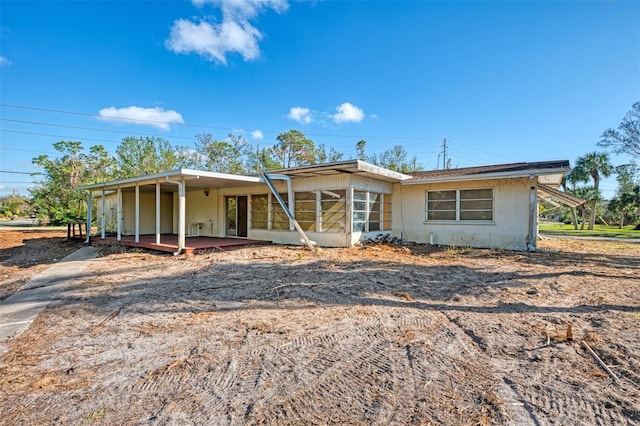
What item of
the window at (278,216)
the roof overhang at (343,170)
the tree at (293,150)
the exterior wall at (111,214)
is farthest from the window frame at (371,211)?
the tree at (293,150)

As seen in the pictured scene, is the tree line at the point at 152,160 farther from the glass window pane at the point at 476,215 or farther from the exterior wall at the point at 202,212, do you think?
the glass window pane at the point at 476,215

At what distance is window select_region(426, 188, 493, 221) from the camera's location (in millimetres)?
11094

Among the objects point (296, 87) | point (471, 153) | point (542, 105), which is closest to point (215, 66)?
point (296, 87)

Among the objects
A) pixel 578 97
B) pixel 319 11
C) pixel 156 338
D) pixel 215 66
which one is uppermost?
pixel 215 66

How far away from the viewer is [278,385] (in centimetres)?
244

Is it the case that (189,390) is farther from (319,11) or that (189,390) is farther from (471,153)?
(471,153)

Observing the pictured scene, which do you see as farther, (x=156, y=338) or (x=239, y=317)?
(x=239, y=317)

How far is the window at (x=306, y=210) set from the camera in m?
11.5

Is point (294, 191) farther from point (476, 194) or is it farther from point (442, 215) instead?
point (476, 194)

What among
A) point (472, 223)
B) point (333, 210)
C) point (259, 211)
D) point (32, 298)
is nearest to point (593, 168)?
point (472, 223)

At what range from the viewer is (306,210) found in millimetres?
11688

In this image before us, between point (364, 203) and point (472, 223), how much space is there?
3999mm

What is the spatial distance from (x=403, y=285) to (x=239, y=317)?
10.0 feet

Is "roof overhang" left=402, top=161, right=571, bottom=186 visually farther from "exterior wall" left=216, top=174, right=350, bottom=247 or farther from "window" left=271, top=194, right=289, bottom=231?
"window" left=271, top=194, right=289, bottom=231
